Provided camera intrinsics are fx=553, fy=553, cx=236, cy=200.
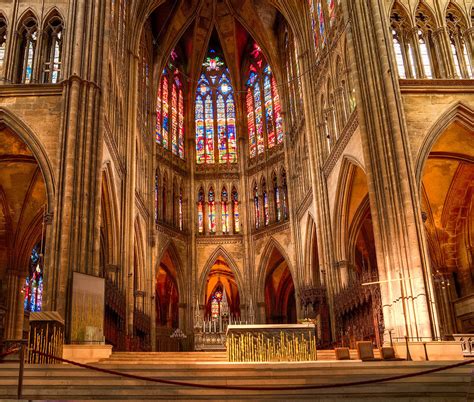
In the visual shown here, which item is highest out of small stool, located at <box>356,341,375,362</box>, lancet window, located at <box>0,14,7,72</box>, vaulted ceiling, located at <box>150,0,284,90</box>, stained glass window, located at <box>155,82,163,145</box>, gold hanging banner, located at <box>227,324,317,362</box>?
vaulted ceiling, located at <box>150,0,284,90</box>

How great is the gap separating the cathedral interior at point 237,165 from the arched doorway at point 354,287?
0.32 ft

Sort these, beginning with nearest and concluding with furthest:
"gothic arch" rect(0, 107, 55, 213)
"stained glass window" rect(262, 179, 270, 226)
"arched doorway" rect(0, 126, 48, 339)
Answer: "gothic arch" rect(0, 107, 55, 213), "arched doorway" rect(0, 126, 48, 339), "stained glass window" rect(262, 179, 270, 226)

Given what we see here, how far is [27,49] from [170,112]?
59.2ft

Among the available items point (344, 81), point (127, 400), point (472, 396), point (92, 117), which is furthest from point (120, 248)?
point (472, 396)

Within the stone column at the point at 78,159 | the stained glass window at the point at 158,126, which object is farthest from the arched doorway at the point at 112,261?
the stained glass window at the point at 158,126

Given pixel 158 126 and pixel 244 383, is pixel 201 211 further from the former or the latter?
pixel 244 383

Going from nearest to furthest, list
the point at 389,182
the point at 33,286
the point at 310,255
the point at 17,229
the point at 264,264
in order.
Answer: the point at 389,182 < the point at 17,229 < the point at 33,286 < the point at 310,255 < the point at 264,264

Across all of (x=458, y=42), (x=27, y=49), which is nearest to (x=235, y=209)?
(x=458, y=42)

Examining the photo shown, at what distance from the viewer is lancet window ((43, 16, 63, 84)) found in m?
20.2

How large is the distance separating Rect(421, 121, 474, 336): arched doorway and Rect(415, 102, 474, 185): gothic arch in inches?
111

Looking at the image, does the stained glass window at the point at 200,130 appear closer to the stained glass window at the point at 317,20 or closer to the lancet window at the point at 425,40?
the stained glass window at the point at 317,20

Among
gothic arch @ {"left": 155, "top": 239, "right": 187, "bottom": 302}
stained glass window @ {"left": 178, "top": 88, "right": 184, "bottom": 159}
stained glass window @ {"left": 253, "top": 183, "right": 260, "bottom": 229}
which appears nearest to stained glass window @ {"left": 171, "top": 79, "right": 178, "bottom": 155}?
stained glass window @ {"left": 178, "top": 88, "right": 184, "bottom": 159}

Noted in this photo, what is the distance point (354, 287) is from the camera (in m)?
22.2

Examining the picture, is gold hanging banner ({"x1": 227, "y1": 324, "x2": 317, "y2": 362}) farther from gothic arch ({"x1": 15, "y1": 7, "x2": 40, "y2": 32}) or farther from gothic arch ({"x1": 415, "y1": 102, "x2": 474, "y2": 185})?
gothic arch ({"x1": 15, "y1": 7, "x2": 40, "y2": 32})
